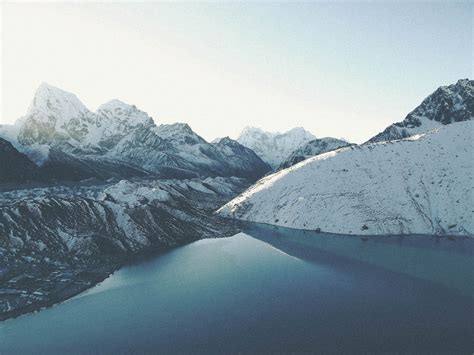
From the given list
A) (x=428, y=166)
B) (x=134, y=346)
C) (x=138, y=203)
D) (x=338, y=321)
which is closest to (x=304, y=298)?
(x=338, y=321)

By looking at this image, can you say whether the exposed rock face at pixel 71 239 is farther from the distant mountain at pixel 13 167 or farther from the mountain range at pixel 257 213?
the distant mountain at pixel 13 167

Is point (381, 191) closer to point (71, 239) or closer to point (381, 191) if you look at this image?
point (381, 191)

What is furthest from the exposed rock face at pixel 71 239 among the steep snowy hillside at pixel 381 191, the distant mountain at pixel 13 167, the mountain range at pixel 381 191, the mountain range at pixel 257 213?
the distant mountain at pixel 13 167

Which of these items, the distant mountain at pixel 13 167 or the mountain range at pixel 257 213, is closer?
the mountain range at pixel 257 213

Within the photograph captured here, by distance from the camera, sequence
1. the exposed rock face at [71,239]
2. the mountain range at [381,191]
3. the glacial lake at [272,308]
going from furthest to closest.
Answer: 1. the mountain range at [381,191]
2. the exposed rock face at [71,239]
3. the glacial lake at [272,308]

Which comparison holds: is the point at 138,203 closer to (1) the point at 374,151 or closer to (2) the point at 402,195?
(2) the point at 402,195

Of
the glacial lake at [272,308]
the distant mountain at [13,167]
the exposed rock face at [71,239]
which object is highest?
the distant mountain at [13,167]

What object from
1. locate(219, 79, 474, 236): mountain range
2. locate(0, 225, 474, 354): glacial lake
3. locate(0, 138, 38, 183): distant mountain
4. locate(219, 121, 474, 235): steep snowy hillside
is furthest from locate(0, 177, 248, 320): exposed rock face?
locate(0, 138, 38, 183): distant mountain
